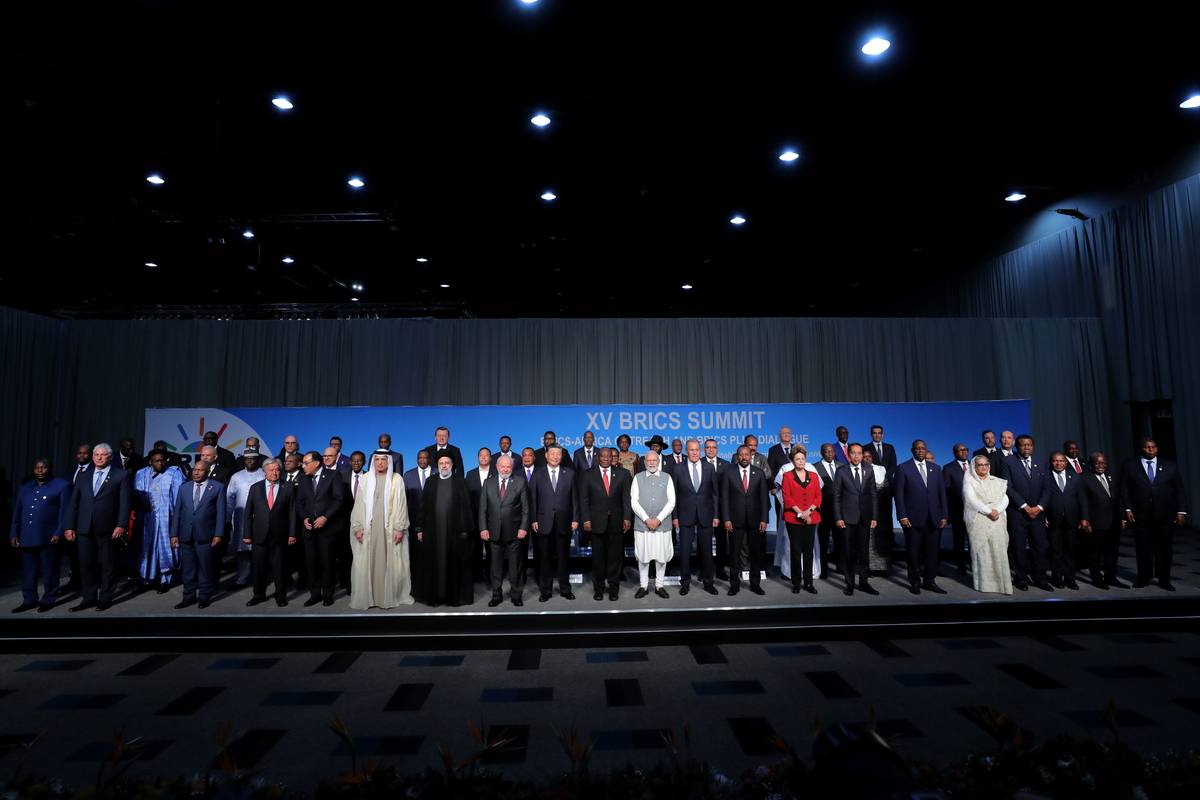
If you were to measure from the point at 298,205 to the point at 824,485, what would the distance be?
822 cm

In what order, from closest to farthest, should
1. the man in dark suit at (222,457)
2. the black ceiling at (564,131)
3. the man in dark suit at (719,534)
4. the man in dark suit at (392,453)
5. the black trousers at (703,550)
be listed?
1. the black ceiling at (564,131)
2. the black trousers at (703,550)
3. the man in dark suit at (719,534)
4. the man in dark suit at (392,453)
5. the man in dark suit at (222,457)

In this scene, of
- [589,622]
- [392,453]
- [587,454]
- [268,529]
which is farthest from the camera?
[587,454]

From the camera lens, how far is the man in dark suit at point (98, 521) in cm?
506

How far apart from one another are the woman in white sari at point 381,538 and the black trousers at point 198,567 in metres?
1.28

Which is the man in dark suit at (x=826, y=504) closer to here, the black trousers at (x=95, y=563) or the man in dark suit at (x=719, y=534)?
the man in dark suit at (x=719, y=534)

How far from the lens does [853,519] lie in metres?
5.50

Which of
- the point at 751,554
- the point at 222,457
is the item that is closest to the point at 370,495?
the point at 222,457

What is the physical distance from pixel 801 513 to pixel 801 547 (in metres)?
0.36

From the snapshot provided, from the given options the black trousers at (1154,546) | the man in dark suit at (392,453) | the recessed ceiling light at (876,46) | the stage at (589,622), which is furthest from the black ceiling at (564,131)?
the stage at (589,622)

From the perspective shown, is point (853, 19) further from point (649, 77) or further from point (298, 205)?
point (298, 205)

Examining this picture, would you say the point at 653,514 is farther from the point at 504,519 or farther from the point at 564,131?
the point at 564,131

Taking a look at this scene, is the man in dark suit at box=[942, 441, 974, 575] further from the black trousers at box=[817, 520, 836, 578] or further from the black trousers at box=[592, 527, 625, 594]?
the black trousers at box=[592, 527, 625, 594]

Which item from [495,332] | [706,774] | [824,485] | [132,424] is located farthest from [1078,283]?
[132,424]

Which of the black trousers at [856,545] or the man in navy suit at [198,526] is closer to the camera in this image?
Result: the man in navy suit at [198,526]
